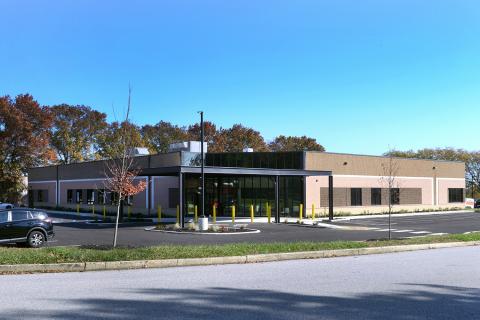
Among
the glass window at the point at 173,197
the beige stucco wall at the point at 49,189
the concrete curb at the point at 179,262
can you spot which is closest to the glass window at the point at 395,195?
the glass window at the point at 173,197

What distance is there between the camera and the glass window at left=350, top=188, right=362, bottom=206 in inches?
1617

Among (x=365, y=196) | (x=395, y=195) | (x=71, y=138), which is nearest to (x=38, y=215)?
(x=365, y=196)

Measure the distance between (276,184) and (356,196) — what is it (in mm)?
12200

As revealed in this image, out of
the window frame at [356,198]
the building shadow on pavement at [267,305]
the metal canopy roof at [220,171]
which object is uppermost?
the metal canopy roof at [220,171]

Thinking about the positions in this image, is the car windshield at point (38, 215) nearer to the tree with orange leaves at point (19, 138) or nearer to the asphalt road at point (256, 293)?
the asphalt road at point (256, 293)

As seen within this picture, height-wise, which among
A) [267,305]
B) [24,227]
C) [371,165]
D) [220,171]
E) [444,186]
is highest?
[371,165]

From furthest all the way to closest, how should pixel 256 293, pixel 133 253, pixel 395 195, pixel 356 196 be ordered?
pixel 395 195, pixel 356 196, pixel 133 253, pixel 256 293

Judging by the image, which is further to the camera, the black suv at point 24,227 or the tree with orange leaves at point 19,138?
the tree with orange leaves at point 19,138

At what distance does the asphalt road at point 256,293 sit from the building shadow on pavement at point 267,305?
0.01 metres

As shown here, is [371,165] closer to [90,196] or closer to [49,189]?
[90,196]

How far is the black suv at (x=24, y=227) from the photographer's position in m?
17.1

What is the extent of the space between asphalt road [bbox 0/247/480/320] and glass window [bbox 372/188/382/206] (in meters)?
30.6

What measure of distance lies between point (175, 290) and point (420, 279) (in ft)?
16.3

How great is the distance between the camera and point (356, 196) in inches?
1630
